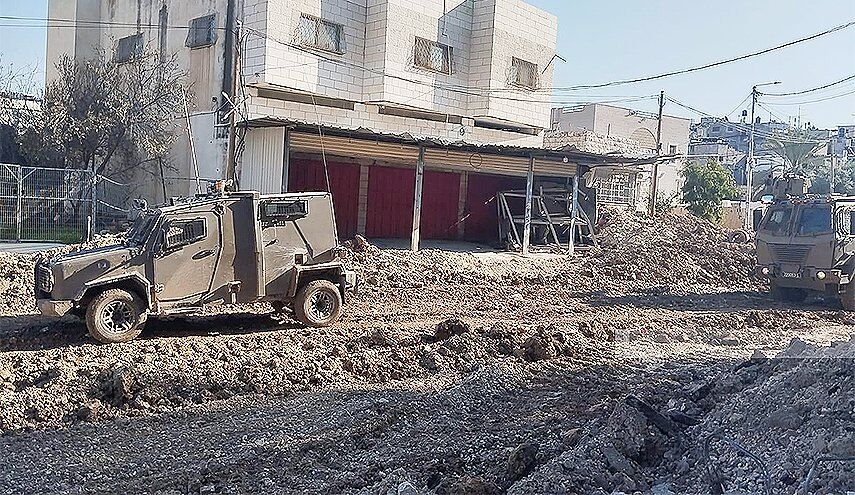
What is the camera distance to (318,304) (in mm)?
12742

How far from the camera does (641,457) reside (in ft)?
20.1

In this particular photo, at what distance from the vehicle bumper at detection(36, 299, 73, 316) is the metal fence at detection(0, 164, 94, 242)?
942cm

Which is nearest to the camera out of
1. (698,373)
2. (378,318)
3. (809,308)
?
(698,373)

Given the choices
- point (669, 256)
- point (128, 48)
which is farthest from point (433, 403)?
point (128, 48)

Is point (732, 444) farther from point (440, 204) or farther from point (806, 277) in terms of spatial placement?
point (440, 204)

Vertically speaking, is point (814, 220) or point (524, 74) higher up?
point (524, 74)

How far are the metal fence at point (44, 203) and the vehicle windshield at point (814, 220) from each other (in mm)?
16230

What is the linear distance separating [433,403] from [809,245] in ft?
34.8

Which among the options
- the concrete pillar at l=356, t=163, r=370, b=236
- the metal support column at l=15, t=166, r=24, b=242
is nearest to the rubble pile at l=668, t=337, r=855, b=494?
the concrete pillar at l=356, t=163, r=370, b=236

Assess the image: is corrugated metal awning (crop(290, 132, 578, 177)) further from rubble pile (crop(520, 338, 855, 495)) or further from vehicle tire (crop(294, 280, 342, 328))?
rubble pile (crop(520, 338, 855, 495))

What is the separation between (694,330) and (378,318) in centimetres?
551

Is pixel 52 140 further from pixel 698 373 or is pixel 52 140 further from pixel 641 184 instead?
pixel 641 184

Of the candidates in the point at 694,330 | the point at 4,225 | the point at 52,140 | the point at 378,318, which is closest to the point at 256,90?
the point at 52,140

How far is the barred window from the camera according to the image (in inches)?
1284
